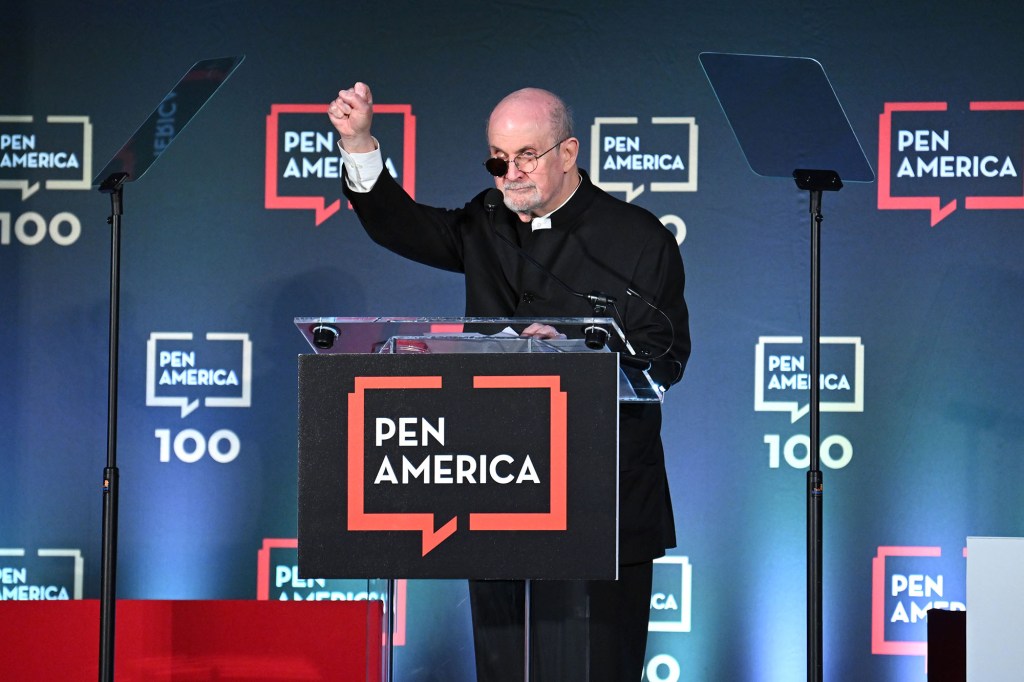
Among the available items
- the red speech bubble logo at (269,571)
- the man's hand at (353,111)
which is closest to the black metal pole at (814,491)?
the man's hand at (353,111)

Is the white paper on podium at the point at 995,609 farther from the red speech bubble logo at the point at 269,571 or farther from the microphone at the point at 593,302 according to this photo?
the red speech bubble logo at the point at 269,571

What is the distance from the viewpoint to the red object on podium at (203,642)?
337cm

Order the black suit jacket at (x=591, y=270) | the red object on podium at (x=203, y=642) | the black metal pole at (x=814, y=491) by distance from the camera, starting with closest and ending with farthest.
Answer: the black suit jacket at (x=591, y=270) → the black metal pole at (x=814, y=491) → the red object on podium at (x=203, y=642)

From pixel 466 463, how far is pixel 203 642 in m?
1.78

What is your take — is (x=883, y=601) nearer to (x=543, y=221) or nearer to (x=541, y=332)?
(x=543, y=221)

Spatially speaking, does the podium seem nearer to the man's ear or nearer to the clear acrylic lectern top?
the clear acrylic lectern top

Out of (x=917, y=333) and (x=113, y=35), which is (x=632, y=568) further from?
(x=113, y=35)

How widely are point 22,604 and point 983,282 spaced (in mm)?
3049

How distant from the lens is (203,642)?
11.1 feet

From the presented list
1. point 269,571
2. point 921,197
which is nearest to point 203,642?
point 269,571

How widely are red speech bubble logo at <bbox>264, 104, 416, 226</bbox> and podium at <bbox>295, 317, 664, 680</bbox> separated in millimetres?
2270

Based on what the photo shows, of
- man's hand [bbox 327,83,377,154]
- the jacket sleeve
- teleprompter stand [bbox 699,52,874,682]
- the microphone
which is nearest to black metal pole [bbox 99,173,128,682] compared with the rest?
the jacket sleeve

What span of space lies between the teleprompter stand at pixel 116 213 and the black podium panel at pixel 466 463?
4.27 feet

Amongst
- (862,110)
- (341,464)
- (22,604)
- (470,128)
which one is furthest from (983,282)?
(22,604)
